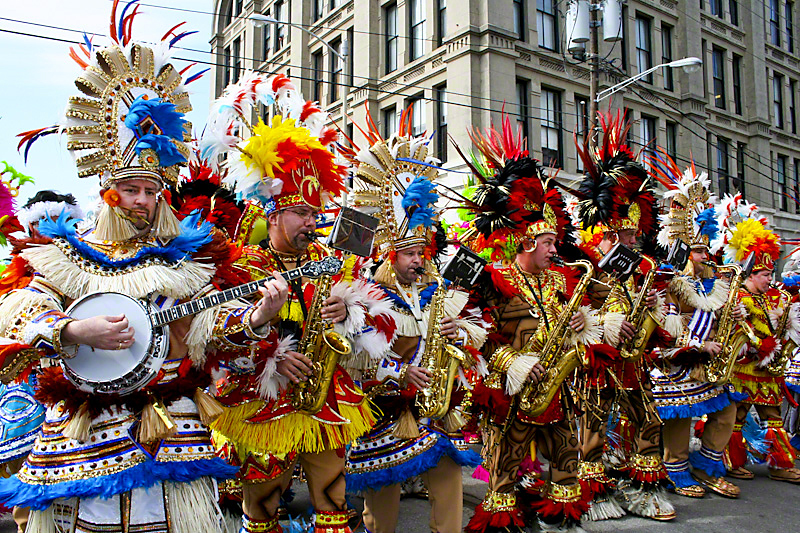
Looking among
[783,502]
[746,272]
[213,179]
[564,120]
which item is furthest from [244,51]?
[783,502]

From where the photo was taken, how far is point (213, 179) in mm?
5910

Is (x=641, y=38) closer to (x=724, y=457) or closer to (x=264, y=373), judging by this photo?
(x=724, y=457)

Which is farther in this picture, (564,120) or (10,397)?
(564,120)

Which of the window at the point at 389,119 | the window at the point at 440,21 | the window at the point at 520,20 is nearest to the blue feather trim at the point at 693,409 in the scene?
the window at the point at 520,20

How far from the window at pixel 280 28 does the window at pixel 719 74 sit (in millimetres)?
16308

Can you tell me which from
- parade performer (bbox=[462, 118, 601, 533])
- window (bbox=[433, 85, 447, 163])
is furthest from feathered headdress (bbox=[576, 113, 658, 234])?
window (bbox=[433, 85, 447, 163])

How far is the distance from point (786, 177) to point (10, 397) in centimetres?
2875

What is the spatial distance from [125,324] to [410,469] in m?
2.06

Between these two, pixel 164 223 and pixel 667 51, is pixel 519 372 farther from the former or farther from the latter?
pixel 667 51

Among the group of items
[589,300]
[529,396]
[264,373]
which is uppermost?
[589,300]

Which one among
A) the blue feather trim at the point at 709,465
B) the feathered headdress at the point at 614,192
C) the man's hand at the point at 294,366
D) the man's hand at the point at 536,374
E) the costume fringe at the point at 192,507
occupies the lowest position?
the blue feather trim at the point at 709,465

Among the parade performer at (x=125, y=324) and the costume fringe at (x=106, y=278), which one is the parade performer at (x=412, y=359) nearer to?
the parade performer at (x=125, y=324)

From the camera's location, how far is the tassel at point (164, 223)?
289cm

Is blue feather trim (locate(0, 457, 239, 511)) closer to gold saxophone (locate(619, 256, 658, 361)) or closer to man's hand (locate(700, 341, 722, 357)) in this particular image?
gold saxophone (locate(619, 256, 658, 361))
